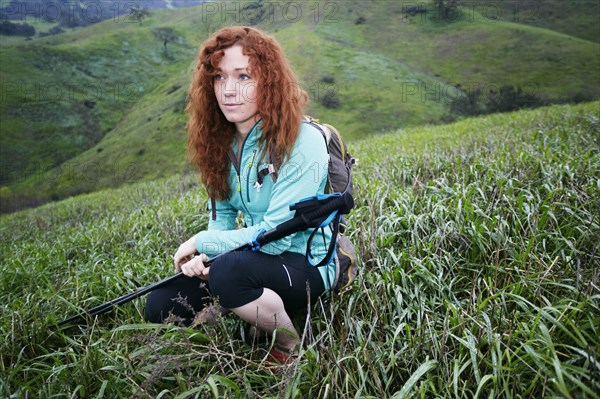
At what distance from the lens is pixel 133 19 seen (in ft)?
346

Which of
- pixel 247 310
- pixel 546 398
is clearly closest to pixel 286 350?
pixel 247 310

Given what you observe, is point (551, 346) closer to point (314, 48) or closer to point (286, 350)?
point (286, 350)

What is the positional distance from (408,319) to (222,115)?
2098 mm

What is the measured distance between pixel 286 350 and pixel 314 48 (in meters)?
65.3

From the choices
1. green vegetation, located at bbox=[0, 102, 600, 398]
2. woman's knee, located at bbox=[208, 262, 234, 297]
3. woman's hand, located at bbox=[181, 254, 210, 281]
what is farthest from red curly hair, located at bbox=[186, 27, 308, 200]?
green vegetation, located at bbox=[0, 102, 600, 398]

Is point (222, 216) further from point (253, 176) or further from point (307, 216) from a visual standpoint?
point (307, 216)

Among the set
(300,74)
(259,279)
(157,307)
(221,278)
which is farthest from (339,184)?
(300,74)

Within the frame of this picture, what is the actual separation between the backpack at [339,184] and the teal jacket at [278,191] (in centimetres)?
6

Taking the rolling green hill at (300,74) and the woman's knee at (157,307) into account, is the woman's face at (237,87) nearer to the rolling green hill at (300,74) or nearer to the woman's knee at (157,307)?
the woman's knee at (157,307)

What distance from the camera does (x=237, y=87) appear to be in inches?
96.0

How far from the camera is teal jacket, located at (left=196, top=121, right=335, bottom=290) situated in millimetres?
2240

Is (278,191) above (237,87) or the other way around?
the other way around

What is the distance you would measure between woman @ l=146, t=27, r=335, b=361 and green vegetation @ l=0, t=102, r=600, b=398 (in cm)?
24

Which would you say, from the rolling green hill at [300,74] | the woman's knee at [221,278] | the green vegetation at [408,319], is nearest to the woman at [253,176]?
the woman's knee at [221,278]
